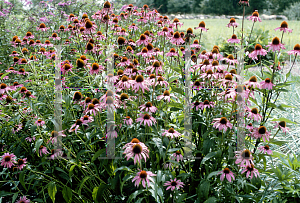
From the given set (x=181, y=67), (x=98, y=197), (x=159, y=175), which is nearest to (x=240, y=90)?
(x=181, y=67)

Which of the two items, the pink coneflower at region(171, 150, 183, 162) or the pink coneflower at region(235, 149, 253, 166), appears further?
the pink coneflower at region(171, 150, 183, 162)

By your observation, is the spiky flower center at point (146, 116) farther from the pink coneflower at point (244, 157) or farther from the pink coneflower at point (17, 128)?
the pink coneflower at point (17, 128)

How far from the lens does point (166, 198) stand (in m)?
1.62

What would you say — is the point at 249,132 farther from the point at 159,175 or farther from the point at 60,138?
the point at 60,138

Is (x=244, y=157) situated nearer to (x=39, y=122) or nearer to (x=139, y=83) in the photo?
(x=139, y=83)

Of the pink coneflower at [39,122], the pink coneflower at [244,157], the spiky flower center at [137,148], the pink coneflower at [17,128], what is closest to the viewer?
the spiky flower center at [137,148]

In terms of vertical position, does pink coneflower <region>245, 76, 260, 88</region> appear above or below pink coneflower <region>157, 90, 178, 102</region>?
above

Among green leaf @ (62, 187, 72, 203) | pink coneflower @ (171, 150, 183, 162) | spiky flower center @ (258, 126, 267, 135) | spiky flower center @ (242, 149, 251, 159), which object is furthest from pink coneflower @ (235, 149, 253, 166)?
green leaf @ (62, 187, 72, 203)

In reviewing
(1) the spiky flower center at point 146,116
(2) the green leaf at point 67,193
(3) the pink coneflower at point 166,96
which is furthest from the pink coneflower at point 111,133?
(2) the green leaf at point 67,193

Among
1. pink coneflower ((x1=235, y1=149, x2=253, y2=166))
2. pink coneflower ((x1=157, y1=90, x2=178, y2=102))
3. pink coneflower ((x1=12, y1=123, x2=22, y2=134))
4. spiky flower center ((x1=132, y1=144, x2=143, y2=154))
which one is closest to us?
spiky flower center ((x1=132, y1=144, x2=143, y2=154))

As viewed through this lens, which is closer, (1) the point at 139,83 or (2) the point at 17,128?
(1) the point at 139,83

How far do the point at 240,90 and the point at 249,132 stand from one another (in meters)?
0.31

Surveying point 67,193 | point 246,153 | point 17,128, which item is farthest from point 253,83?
point 17,128

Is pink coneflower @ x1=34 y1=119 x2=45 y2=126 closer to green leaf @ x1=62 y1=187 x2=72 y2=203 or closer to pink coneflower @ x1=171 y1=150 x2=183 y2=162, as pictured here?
green leaf @ x1=62 y1=187 x2=72 y2=203
